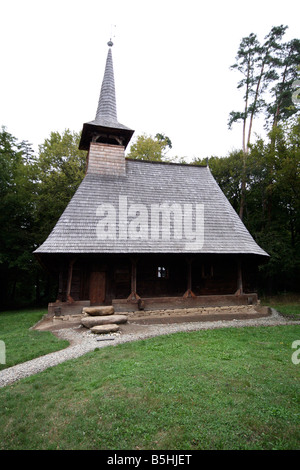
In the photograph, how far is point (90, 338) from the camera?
28.4ft

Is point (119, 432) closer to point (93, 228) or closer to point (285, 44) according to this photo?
point (93, 228)

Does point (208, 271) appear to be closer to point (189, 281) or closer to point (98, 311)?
point (189, 281)

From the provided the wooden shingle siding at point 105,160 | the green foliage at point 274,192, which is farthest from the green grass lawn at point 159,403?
the green foliage at point 274,192

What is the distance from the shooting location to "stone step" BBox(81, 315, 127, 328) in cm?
980

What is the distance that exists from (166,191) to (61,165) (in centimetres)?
1130

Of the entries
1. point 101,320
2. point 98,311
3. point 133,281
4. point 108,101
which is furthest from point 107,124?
point 101,320

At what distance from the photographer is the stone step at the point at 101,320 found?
32.2 ft

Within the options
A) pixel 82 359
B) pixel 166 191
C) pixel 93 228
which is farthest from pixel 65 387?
pixel 166 191

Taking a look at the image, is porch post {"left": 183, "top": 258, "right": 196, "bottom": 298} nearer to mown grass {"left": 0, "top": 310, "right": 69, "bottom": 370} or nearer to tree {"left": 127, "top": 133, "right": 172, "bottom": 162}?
mown grass {"left": 0, "top": 310, "right": 69, "bottom": 370}

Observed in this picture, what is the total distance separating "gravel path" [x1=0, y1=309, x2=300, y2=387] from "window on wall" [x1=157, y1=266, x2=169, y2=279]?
3.37 metres

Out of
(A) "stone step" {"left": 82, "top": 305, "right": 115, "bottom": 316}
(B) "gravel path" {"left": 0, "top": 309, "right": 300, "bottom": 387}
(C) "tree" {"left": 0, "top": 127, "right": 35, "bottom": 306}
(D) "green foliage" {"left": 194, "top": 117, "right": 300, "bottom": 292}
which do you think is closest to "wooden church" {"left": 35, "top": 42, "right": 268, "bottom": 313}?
(A) "stone step" {"left": 82, "top": 305, "right": 115, "bottom": 316}

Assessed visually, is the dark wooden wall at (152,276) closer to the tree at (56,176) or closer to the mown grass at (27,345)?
the mown grass at (27,345)

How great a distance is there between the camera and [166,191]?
1505 cm

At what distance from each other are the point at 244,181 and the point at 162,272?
1235 cm
